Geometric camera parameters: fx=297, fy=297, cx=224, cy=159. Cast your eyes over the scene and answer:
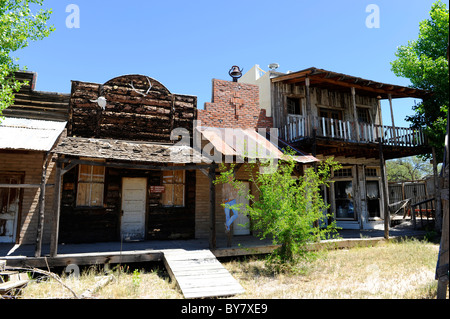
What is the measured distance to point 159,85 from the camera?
10859 millimetres

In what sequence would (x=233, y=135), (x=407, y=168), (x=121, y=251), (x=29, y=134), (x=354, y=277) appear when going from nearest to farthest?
(x=354, y=277) < (x=121, y=251) < (x=29, y=134) < (x=233, y=135) < (x=407, y=168)

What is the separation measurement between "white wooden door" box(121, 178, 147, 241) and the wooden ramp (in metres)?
2.49

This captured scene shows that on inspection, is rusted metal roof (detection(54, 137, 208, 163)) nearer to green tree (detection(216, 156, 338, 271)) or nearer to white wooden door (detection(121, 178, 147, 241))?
white wooden door (detection(121, 178, 147, 241))

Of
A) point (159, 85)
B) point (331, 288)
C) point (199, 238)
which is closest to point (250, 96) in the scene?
Answer: point (159, 85)

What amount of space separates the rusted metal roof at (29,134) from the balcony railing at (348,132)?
8202mm

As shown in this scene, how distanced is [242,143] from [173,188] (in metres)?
2.94

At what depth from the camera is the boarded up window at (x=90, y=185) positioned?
9570mm

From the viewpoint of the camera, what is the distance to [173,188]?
10602mm

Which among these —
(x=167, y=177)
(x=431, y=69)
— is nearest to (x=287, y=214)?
(x=167, y=177)

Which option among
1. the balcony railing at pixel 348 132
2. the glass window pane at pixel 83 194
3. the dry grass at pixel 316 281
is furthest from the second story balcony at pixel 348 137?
the glass window pane at pixel 83 194

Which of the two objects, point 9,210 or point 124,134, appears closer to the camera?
point 9,210

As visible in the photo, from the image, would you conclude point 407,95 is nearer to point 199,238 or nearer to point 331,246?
point 331,246

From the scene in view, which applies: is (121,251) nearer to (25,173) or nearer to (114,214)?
(114,214)
